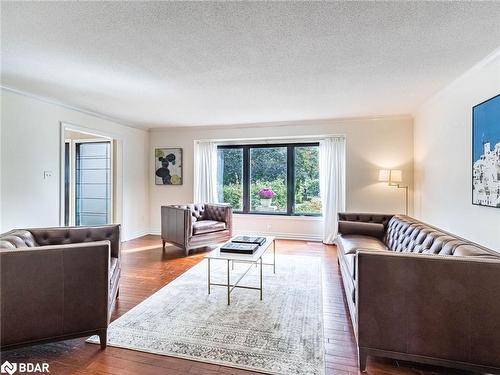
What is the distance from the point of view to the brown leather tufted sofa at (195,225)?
448cm

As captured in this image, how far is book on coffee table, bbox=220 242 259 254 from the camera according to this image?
2.95 metres

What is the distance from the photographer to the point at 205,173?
20.0ft

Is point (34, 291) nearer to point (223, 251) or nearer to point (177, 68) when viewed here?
point (223, 251)

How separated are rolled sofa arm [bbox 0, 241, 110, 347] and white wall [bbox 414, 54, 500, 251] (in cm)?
344

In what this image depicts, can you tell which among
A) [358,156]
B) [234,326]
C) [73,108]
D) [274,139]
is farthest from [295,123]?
[234,326]

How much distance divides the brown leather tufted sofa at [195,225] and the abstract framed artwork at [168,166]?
1247mm

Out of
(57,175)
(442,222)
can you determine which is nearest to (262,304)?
(442,222)

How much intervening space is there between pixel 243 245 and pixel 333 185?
2964mm

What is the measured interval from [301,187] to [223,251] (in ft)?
10.6

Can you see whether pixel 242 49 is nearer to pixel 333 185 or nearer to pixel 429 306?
pixel 429 306

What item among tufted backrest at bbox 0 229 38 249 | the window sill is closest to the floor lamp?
the window sill

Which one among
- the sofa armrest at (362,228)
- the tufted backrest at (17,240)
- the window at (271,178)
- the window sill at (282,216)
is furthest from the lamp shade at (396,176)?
the tufted backrest at (17,240)

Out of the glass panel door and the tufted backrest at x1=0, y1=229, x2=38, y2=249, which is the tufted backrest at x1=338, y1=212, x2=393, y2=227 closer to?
the tufted backrest at x1=0, y1=229, x2=38, y2=249

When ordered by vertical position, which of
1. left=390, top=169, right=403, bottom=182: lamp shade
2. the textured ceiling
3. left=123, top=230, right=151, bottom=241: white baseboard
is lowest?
left=123, top=230, right=151, bottom=241: white baseboard
